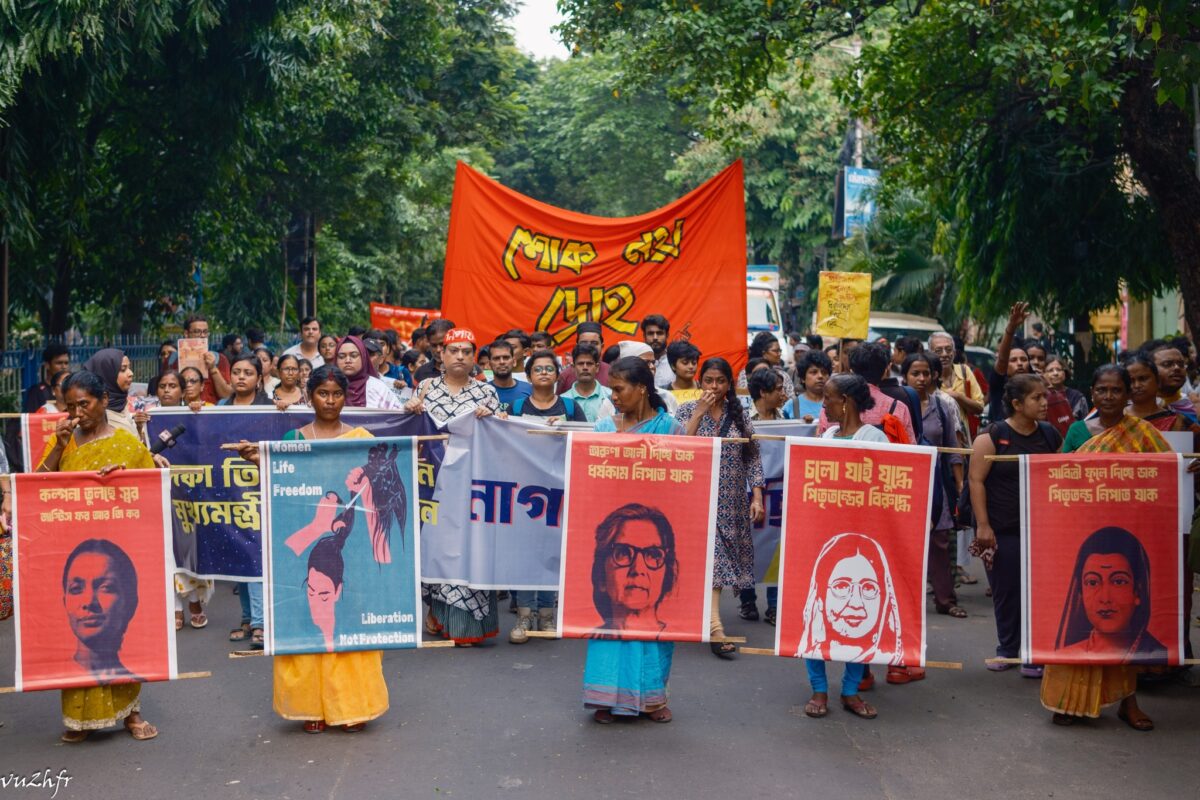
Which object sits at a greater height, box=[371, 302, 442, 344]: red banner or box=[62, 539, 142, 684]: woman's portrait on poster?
box=[371, 302, 442, 344]: red banner

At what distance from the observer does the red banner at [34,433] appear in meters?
7.71

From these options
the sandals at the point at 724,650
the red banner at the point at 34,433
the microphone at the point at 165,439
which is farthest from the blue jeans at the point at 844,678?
the red banner at the point at 34,433

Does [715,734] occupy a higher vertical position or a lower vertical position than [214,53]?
lower

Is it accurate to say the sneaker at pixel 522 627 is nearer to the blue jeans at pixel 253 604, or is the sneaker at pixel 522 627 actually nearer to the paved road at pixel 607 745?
the paved road at pixel 607 745

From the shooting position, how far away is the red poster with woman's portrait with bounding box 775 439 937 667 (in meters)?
6.23

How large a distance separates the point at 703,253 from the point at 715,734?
5.97 meters

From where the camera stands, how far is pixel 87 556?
5.98 m

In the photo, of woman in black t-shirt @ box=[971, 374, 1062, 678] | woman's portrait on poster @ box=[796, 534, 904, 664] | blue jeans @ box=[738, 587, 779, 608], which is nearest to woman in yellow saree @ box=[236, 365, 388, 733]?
woman's portrait on poster @ box=[796, 534, 904, 664]

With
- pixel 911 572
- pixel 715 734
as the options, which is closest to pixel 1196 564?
pixel 911 572

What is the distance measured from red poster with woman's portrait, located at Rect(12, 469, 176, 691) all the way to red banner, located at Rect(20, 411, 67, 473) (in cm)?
188

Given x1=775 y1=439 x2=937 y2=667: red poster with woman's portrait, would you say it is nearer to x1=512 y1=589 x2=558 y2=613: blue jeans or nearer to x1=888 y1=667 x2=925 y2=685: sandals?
x1=888 y1=667 x2=925 y2=685: sandals

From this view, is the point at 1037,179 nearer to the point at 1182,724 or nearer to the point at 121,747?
the point at 1182,724

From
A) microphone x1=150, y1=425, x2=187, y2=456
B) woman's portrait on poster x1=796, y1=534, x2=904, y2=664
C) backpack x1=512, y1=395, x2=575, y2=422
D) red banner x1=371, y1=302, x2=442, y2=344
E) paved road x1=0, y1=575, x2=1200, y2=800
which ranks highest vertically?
red banner x1=371, y1=302, x2=442, y2=344

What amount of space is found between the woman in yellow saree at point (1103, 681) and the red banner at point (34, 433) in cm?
551
